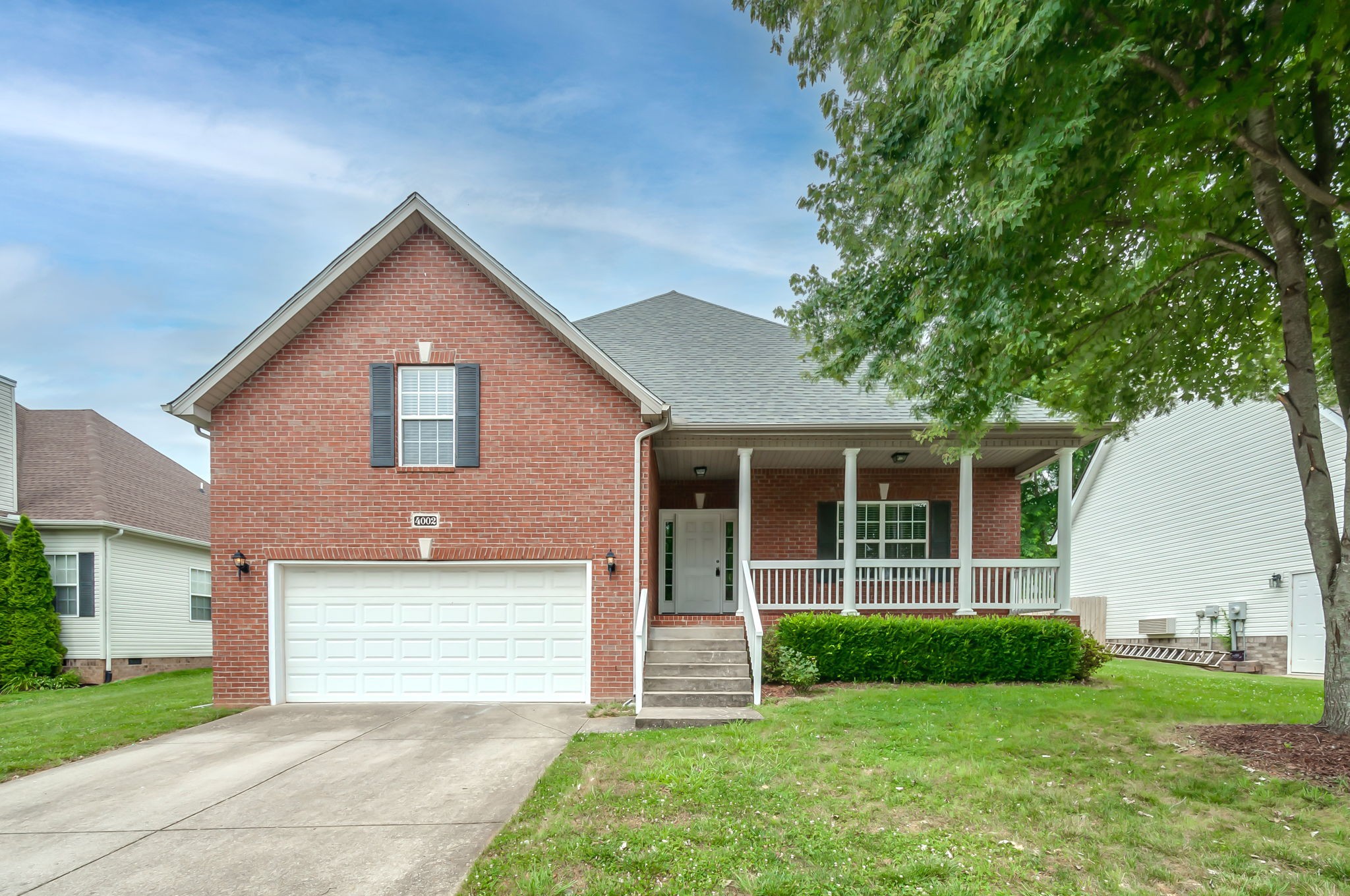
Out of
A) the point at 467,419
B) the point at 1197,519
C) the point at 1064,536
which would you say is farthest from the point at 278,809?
the point at 1197,519

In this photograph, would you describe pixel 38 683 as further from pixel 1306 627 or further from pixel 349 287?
pixel 1306 627

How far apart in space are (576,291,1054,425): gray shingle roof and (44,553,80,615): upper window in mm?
12125

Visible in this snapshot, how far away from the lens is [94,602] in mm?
15297

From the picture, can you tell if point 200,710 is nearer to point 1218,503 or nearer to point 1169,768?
point 1169,768

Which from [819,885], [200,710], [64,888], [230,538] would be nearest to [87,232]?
[230,538]

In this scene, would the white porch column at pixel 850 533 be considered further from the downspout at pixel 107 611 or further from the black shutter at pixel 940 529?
the downspout at pixel 107 611

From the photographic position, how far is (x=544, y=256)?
29812 millimetres

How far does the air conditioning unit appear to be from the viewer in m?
19.8

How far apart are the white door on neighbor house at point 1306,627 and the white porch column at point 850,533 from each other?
11.6 m

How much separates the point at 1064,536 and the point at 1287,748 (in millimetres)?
6059

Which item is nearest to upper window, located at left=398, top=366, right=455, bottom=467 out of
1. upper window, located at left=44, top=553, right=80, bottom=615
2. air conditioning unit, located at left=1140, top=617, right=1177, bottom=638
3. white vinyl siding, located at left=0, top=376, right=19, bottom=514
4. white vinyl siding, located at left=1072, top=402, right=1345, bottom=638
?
upper window, located at left=44, top=553, right=80, bottom=615

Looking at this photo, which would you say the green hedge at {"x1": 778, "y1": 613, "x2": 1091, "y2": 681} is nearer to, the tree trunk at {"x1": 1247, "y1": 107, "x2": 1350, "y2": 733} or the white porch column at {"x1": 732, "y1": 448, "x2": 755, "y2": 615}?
the white porch column at {"x1": 732, "y1": 448, "x2": 755, "y2": 615}

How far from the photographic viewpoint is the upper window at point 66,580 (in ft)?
50.0

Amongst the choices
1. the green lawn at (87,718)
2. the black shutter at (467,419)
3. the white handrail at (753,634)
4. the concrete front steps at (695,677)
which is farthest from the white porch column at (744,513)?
the green lawn at (87,718)
